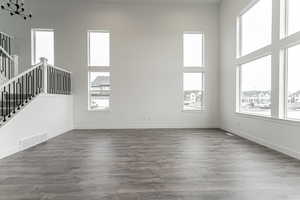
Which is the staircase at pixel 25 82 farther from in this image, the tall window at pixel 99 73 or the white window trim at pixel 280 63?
the white window trim at pixel 280 63

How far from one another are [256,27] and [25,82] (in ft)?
21.5

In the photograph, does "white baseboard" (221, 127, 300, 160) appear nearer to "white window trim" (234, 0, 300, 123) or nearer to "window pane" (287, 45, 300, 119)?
"white window trim" (234, 0, 300, 123)

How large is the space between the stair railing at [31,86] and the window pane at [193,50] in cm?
439

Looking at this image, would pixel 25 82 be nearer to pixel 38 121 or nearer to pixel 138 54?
pixel 38 121

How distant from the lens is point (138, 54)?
24.1 ft

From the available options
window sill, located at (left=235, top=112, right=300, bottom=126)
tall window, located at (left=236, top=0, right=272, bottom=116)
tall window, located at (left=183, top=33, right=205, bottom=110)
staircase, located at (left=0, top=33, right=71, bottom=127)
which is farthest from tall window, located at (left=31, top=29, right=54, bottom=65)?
window sill, located at (left=235, top=112, right=300, bottom=126)

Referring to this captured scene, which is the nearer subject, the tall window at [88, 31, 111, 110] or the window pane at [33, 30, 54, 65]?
the window pane at [33, 30, 54, 65]

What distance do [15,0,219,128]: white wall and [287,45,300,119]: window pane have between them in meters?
3.48

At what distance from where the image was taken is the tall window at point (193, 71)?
7517 millimetres

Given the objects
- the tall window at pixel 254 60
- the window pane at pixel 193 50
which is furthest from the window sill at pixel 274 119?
the window pane at pixel 193 50

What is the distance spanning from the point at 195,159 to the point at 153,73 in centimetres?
434

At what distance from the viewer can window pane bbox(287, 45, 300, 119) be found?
3.83 meters

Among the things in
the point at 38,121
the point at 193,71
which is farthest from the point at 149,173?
the point at 193,71

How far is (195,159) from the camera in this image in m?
3.63
